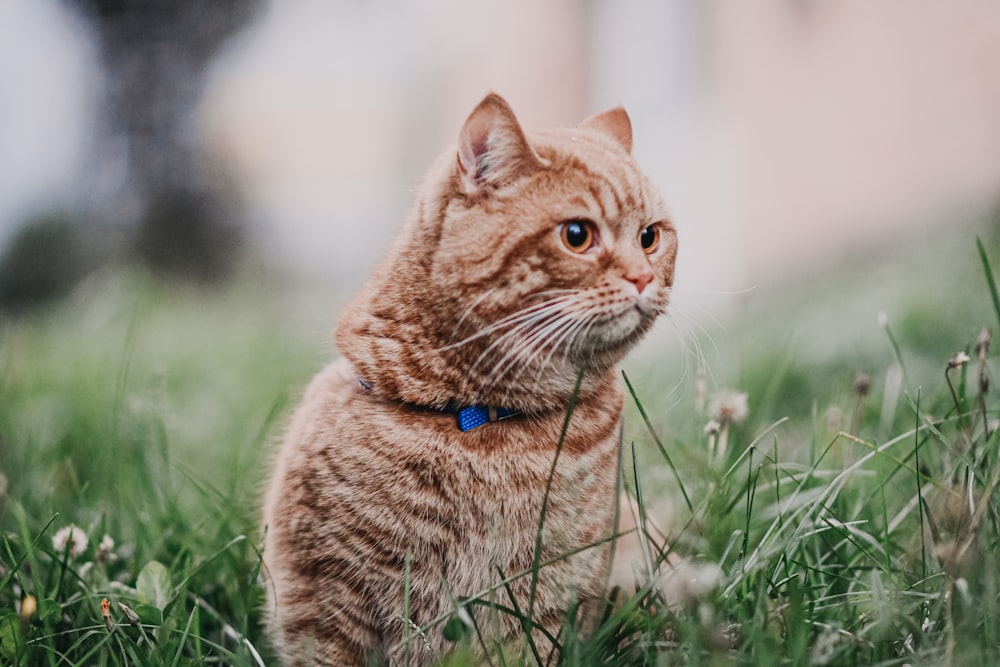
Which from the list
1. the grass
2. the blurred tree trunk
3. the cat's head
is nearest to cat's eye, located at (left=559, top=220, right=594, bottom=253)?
the cat's head

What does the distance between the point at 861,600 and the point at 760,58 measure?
367 centimetres

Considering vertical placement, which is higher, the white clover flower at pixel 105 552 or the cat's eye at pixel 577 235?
the cat's eye at pixel 577 235

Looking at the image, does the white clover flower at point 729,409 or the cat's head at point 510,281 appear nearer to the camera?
the cat's head at point 510,281

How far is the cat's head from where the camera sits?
4.35 ft

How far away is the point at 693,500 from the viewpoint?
161cm

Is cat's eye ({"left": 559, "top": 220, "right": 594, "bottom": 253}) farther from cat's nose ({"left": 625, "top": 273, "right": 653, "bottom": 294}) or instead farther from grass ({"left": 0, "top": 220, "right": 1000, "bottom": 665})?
grass ({"left": 0, "top": 220, "right": 1000, "bottom": 665})

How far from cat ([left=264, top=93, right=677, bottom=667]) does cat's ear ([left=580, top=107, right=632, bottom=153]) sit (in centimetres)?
25

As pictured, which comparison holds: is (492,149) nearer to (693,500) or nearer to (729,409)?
(729,409)

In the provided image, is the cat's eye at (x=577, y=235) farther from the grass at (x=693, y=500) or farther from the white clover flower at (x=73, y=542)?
the white clover flower at (x=73, y=542)

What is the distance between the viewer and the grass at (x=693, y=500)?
119cm

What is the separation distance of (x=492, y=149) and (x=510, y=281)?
0.22m

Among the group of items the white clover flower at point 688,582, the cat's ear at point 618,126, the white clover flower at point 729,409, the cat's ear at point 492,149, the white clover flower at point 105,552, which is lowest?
the white clover flower at point 105,552

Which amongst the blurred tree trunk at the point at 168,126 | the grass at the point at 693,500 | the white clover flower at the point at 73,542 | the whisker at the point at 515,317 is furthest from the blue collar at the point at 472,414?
the blurred tree trunk at the point at 168,126

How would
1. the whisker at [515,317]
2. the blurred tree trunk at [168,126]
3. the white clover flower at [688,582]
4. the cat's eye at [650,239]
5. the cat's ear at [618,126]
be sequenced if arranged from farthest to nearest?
1. the blurred tree trunk at [168,126]
2. the cat's ear at [618,126]
3. the cat's eye at [650,239]
4. the whisker at [515,317]
5. the white clover flower at [688,582]
